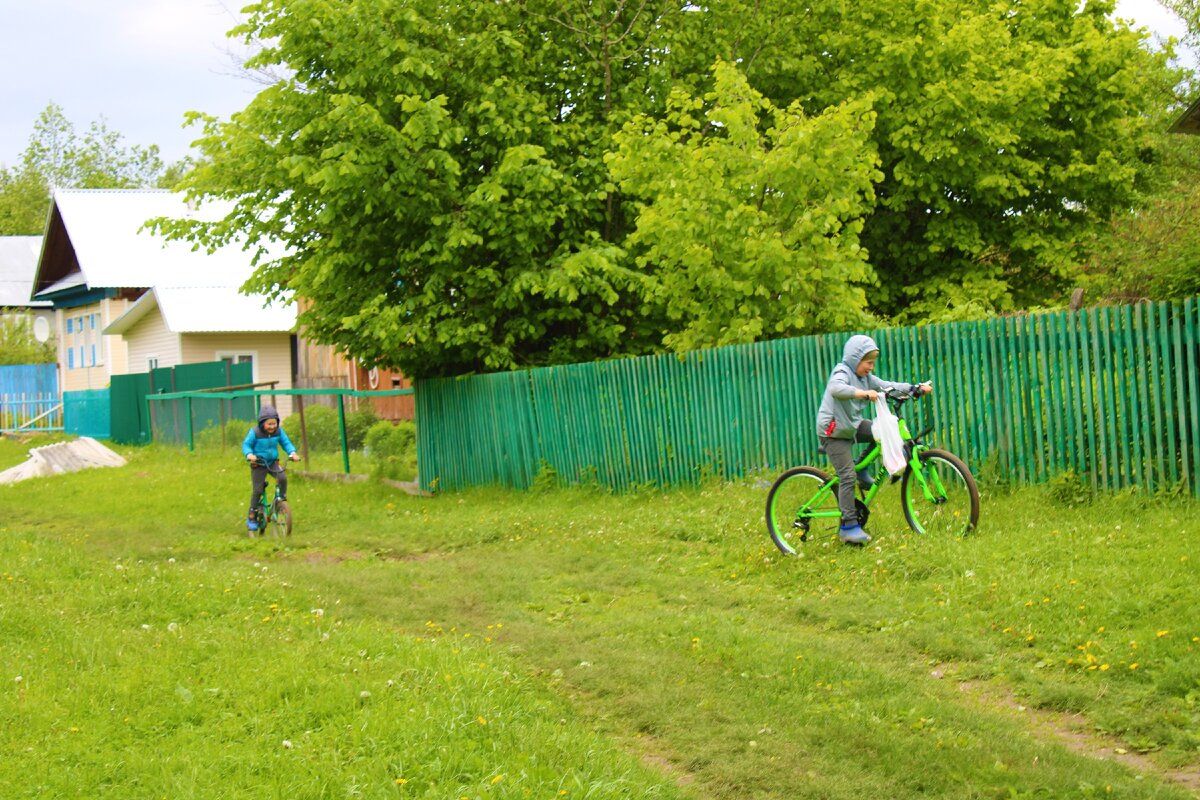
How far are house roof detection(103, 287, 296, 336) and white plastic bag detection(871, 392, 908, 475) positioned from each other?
89.2 ft

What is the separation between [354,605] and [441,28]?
10500 millimetres

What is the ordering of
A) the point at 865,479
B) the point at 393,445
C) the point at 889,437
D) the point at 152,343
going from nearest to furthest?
the point at 889,437, the point at 865,479, the point at 393,445, the point at 152,343

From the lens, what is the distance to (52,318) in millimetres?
49156

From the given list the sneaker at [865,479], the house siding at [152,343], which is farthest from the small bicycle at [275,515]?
the house siding at [152,343]

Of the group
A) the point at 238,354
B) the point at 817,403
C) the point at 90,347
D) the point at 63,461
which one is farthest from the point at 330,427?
the point at 90,347

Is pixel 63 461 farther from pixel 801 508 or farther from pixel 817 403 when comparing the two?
pixel 801 508

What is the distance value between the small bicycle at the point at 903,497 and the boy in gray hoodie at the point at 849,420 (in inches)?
3.8

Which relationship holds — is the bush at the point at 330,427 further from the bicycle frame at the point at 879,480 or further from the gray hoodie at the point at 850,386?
the gray hoodie at the point at 850,386

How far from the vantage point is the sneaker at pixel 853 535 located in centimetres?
1002

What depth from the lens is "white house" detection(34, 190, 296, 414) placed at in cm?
3631

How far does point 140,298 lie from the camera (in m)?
36.9

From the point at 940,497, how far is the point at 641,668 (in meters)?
3.73

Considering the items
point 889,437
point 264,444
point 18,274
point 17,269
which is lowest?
point 889,437

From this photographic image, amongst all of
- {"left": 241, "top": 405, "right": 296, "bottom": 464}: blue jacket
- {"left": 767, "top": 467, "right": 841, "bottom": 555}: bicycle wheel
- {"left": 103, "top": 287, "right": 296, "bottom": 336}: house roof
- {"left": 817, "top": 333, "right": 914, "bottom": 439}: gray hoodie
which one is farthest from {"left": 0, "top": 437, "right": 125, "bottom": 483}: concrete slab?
{"left": 817, "top": 333, "right": 914, "bottom": 439}: gray hoodie
